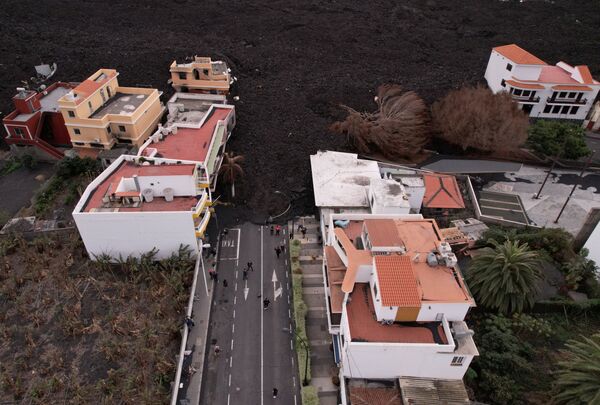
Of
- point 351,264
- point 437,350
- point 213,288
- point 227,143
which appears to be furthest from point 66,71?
point 437,350

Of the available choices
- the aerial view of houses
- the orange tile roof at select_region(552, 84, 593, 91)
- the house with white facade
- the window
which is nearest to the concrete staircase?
the aerial view of houses

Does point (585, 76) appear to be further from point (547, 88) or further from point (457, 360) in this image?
point (457, 360)

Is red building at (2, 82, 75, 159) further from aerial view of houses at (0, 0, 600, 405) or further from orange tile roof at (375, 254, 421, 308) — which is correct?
orange tile roof at (375, 254, 421, 308)

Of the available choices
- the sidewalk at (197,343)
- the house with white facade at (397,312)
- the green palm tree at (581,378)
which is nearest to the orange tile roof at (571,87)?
the house with white facade at (397,312)

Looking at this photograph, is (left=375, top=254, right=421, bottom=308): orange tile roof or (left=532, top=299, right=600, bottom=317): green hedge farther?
(left=532, top=299, right=600, bottom=317): green hedge

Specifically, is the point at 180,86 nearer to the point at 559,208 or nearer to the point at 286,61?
the point at 286,61

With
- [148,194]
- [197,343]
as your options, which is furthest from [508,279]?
[148,194]
